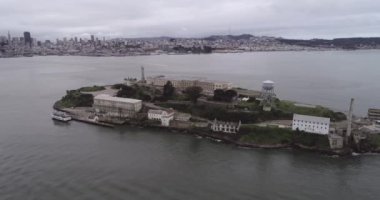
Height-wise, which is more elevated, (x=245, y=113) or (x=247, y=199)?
(x=245, y=113)

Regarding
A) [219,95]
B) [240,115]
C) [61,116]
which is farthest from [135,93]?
→ [240,115]

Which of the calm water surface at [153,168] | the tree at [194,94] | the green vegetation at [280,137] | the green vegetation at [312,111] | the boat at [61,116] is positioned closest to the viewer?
the calm water surface at [153,168]

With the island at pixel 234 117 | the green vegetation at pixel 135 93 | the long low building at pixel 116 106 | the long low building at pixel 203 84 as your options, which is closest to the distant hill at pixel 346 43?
the long low building at pixel 203 84

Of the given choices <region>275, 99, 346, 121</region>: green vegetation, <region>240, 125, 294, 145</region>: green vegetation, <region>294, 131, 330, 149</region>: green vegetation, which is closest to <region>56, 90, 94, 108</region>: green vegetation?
<region>240, 125, 294, 145</region>: green vegetation

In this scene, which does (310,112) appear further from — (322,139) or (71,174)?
(71,174)

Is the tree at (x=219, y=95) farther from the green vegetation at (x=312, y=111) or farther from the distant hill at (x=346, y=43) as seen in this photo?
the distant hill at (x=346, y=43)

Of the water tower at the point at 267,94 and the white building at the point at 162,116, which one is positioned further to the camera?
the water tower at the point at 267,94

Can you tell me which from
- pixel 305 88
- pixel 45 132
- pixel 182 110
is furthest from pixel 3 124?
pixel 305 88
